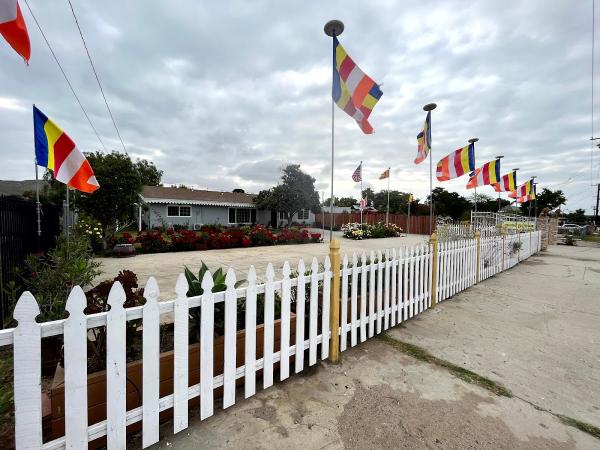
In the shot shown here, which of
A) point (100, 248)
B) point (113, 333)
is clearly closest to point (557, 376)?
point (113, 333)

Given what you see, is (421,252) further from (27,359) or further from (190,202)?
(190,202)

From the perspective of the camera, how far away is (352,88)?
3.67 m

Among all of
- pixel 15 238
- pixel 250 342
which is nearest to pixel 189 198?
pixel 15 238

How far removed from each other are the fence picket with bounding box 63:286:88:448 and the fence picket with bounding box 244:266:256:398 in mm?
988

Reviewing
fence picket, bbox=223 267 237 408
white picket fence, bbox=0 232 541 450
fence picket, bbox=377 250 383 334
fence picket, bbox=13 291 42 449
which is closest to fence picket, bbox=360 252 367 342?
white picket fence, bbox=0 232 541 450

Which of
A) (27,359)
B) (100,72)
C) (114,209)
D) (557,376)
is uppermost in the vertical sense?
(100,72)

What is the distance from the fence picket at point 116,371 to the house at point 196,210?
57.2 feet

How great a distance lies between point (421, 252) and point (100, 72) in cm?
865

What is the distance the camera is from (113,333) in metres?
1.52

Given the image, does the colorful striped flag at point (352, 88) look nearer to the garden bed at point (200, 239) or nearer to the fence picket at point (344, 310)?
the fence picket at point (344, 310)

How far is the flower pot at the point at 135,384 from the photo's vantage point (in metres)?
1.51

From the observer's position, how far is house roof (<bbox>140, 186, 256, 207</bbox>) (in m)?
18.8

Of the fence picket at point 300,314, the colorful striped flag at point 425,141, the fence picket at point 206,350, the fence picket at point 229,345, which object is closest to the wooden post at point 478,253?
the colorful striped flag at point 425,141

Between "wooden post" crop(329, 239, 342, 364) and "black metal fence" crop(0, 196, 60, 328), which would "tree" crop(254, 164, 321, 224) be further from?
"wooden post" crop(329, 239, 342, 364)
